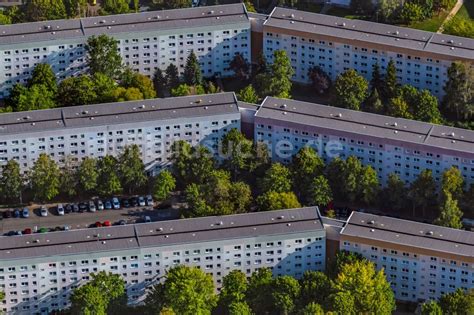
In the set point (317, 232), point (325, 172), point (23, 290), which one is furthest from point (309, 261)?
point (23, 290)

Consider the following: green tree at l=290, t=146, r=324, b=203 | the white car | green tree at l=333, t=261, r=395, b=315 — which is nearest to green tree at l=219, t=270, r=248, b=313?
green tree at l=333, t=261, r=395, b=315

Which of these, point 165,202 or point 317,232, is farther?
point 165,202

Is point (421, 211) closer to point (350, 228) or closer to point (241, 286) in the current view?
point (350, 228)

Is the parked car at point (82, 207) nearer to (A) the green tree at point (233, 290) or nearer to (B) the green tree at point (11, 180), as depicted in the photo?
(B) the green tree at point (11, 180)

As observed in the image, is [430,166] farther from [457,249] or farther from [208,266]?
[208,266]

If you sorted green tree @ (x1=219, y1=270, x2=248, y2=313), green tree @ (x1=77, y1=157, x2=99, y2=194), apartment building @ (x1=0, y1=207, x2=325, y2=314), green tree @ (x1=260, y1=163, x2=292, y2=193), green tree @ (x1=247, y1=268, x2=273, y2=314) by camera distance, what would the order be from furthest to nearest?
Answer: 1. green tree @ (x1=77, y1=157, x2=99, y2=194)
2. green tree @ (x1=260, y1=163, x2=292, y2=193)
3. apartment building @ (x1=0, y1=207, x2=325, y2=314)
4. green tree @ (x1=247, y1=268, x2=273, y2=314)
5. green tree @ (x1=219, y1=270, x2=248, y2=313)

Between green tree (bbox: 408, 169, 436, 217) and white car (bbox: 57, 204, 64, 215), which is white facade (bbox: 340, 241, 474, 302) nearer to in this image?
green tree (bbox: 408, 169, 436, 217)
